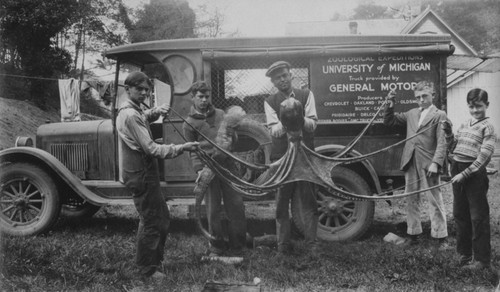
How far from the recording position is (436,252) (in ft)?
12.2

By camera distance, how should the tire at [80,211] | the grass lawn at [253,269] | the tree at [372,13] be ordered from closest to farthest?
1. the grass lawn at [253,269]
2. the tire at [80,211]
3. the tree at [372,13]

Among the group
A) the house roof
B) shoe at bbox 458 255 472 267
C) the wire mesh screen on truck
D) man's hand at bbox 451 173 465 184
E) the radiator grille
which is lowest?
shoe at bbox 458 255 472 267

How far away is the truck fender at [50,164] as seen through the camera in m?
4.64

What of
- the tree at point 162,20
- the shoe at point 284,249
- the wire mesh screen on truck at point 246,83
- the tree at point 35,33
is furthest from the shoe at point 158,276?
the tree at point 35,33

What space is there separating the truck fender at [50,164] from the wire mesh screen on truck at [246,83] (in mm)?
1824

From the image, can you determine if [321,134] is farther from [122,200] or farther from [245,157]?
[122,200]

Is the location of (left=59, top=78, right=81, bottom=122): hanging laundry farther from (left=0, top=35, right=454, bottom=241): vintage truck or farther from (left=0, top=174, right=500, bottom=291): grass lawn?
(left=0, top=174, right=500, bottom=291): grass lawn

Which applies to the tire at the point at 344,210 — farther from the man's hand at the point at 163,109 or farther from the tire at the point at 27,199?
the tire at the point at 27,199

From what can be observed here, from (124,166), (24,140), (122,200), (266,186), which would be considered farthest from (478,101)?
(24,140)

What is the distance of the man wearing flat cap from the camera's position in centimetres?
374

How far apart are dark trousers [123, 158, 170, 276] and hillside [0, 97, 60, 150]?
8139 millimetres

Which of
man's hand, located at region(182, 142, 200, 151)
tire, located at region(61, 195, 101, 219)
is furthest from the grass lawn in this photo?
tire, located at region(61, 195, 101, 219)

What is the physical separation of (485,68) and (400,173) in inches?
85.4

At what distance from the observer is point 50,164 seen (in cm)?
464
